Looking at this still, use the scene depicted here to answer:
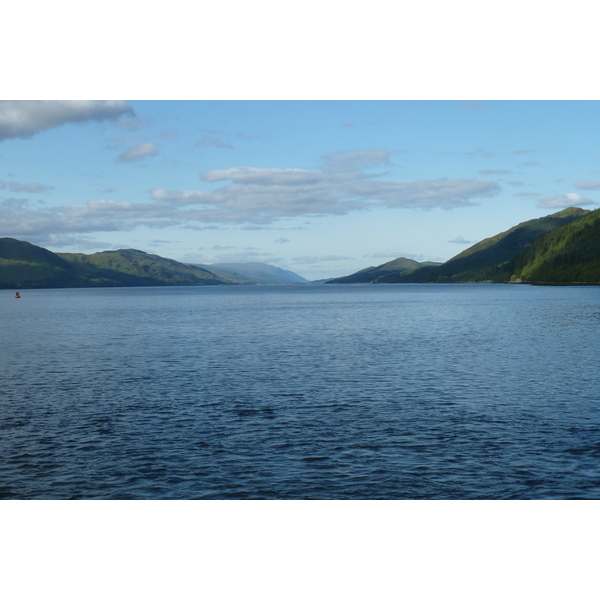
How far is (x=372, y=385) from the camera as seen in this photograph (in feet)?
140

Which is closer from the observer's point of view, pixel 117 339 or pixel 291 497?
pixel 291 497

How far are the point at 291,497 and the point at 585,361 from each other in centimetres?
4251

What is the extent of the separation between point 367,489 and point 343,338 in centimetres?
5734

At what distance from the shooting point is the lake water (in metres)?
22.2

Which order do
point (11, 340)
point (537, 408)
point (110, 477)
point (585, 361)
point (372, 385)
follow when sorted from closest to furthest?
point (110, 477)
point (537, 408)
point (372, 385)
point (585, 361)
point (11, 340)

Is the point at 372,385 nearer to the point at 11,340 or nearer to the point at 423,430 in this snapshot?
the point at 423,430

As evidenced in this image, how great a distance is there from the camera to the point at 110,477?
75.9 ft

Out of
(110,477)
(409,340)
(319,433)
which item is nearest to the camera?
(110,477)

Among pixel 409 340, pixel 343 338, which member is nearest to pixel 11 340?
pixel 343 338

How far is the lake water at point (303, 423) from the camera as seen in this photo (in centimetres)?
2222

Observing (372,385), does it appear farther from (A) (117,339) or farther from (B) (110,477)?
(A) (117,339)

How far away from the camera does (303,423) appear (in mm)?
31141

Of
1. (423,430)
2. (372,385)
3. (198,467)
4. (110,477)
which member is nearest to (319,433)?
(423,430)

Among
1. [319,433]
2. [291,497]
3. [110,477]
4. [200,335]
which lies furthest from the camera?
[200,335]
